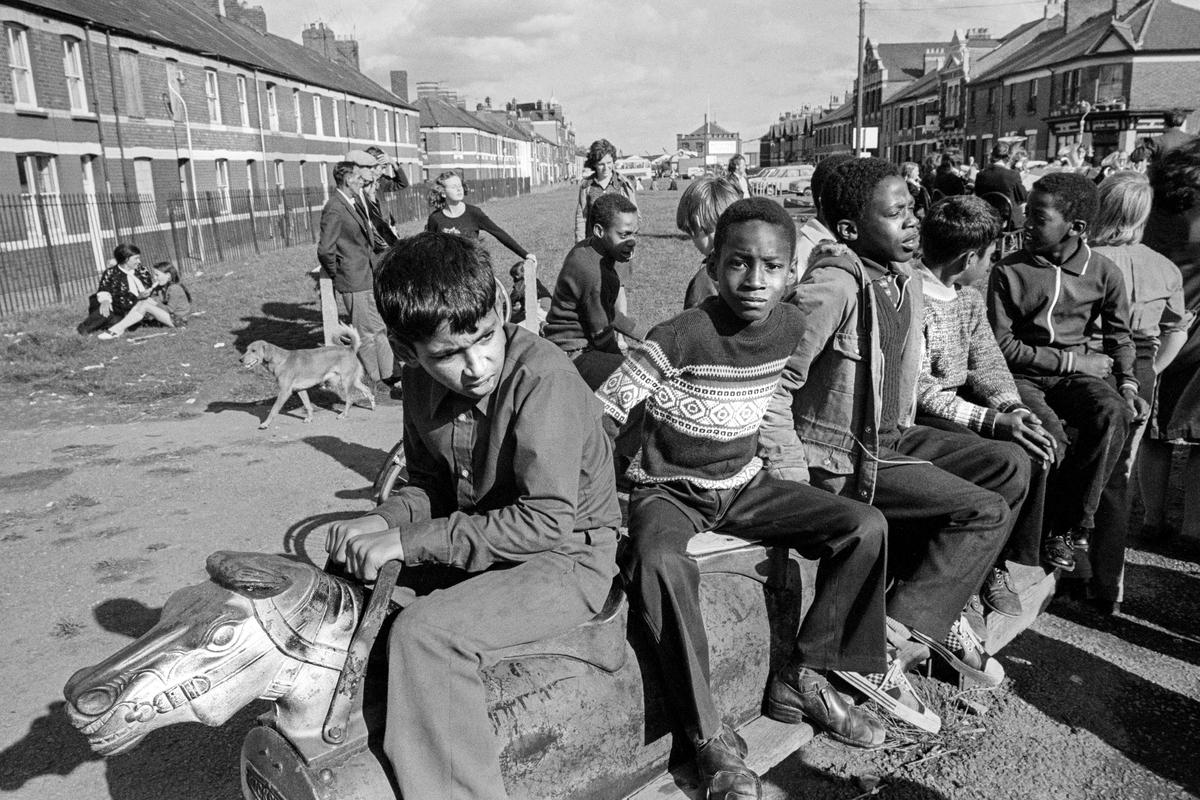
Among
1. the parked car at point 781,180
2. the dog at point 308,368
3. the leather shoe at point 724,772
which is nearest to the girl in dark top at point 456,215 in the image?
the dog at point 308,368

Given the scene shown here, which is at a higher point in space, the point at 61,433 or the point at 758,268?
the point at 758,268

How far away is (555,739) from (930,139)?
8179 centimetres

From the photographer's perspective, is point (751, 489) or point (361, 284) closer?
point (751, 489)

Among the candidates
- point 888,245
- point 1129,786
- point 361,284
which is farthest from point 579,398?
point 361,284

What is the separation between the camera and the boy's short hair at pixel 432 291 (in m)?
2.15

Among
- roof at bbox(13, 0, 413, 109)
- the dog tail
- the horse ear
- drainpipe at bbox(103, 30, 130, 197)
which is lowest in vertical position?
the dog tail

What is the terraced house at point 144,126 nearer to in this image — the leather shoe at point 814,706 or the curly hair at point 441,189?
the curly hair at point 441,189

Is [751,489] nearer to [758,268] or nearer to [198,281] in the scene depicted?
[758,268]

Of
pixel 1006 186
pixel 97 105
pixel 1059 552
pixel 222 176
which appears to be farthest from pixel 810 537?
pixel 222 176

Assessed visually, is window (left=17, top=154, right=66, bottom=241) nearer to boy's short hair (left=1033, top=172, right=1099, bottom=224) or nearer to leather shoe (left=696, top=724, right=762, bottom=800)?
boy's short hair (left=1033, top=172, right=1099, bottom=224)

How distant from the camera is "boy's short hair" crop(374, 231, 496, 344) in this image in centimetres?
215

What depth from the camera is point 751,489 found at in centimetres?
297

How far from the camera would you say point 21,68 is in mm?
23203

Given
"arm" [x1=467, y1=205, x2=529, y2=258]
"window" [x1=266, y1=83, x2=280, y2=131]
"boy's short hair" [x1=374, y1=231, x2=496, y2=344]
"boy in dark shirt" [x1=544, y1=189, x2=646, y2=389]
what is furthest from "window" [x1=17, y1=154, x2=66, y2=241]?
"boy's short hair" [x1=374, y1=231, x2=496, y2=344]
